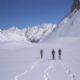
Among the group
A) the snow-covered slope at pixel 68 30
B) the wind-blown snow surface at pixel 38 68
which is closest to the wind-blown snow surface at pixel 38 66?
the wind-blown snow surface at pixel 38 68

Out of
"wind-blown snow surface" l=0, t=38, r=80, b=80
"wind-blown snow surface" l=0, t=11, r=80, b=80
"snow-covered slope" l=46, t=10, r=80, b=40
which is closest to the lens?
"wind-blown snow surface" l=0, t=38, r=80, b=80

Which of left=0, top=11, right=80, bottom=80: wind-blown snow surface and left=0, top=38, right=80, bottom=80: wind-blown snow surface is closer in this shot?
left=0, top=38, right=80, bottom=80: wind-blown snow surface

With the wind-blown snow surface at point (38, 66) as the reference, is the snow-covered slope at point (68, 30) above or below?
above

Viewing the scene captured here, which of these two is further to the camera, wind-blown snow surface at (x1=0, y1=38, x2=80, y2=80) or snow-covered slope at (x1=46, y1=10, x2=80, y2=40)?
snow-covered slope at (x1=46, y1=10, x2=80, y2=40)

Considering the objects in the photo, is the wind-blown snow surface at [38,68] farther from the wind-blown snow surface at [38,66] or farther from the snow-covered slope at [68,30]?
the snow-covered slope at [68,30]

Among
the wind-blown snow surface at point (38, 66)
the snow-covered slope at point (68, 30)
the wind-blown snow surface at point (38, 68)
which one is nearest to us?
the wind-blown snow surface at point (38, 68)

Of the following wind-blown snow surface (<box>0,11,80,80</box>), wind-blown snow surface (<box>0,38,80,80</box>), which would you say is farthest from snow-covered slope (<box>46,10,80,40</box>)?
wind-blown snow surface (<box>0,38,80,80</box>)

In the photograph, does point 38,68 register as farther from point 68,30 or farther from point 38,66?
point 68,30

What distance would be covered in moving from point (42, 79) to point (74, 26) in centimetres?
11545

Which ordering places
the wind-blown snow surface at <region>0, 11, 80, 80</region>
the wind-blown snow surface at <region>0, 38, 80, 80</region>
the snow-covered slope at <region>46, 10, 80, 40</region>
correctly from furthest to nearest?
the snow-covered slope at <region>46, 10, 80, 40</region> → the wind-blown snow surface at <region>0, 11, 80, 80</region> → the wind-blown snow surface at <region>0, 38, 80, 80</region>

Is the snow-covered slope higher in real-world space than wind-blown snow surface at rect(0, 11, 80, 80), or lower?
higher

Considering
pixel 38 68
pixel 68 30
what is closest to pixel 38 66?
pixel 38 68

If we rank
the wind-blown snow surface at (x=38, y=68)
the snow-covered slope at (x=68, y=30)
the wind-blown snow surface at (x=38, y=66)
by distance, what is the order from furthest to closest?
the snow-covered slope at (x=68, y=30), the wind-blown snow surface at (x=38, y=66), the wind-blown snow surface at (x=38, y=68)

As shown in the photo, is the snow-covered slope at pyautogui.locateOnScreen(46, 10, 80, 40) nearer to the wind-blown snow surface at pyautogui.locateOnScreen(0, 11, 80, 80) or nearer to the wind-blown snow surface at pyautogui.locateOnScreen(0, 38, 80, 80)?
the wind-blown snow surface at pyautogui.locateOnScreen(0, 11, 80, 80)
